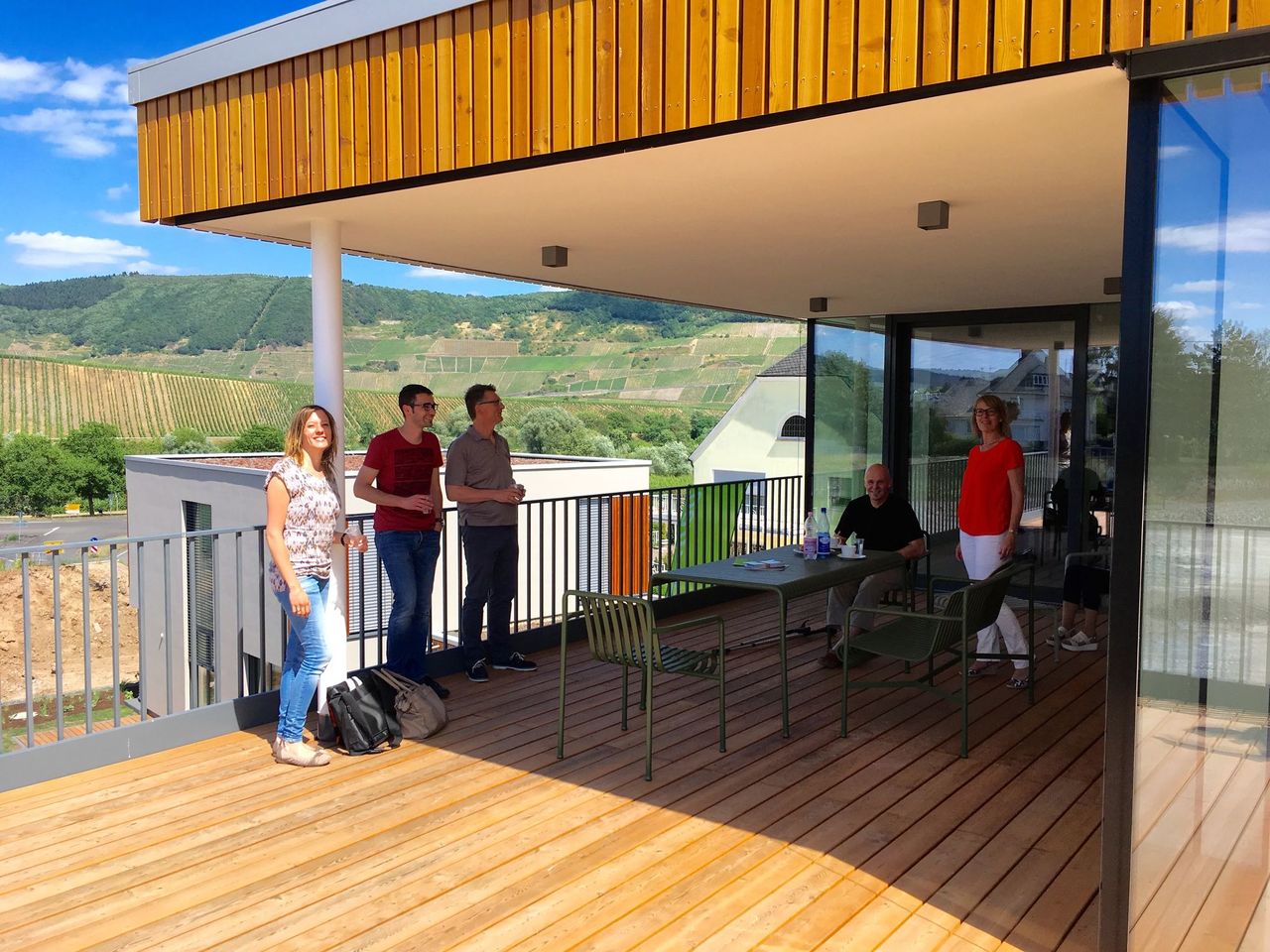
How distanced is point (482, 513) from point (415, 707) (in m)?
1.18

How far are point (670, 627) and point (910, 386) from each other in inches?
208

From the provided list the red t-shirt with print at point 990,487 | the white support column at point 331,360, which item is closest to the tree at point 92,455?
the white support column at point 331,360

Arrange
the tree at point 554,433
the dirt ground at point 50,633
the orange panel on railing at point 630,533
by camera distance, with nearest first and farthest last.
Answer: the orange panel on railing at point 630,533 → the dirt ground at point 50,633 → the tree at point 554,433

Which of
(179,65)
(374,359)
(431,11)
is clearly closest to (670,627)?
(431,11)

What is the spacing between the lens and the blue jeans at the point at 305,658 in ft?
13.3

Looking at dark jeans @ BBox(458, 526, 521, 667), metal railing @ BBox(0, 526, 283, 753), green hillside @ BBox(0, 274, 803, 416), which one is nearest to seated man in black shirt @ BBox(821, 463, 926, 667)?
dark jeans @ BBox(458, 526, 521, 667)

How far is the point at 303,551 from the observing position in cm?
400

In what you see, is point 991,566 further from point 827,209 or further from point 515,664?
point 515,664

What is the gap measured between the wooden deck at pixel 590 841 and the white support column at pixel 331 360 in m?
0.51

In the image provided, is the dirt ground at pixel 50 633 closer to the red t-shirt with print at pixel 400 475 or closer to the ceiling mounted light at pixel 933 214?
the red t-shirt with print at pixel 400 475

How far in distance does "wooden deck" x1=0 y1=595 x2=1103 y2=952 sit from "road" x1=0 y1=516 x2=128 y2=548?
62.8 m

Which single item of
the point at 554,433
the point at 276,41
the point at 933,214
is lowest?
the point at 554,433

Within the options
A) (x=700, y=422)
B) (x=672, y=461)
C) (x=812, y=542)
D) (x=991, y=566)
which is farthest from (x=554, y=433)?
(x=991, y=566)

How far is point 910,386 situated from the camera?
8.64 m
